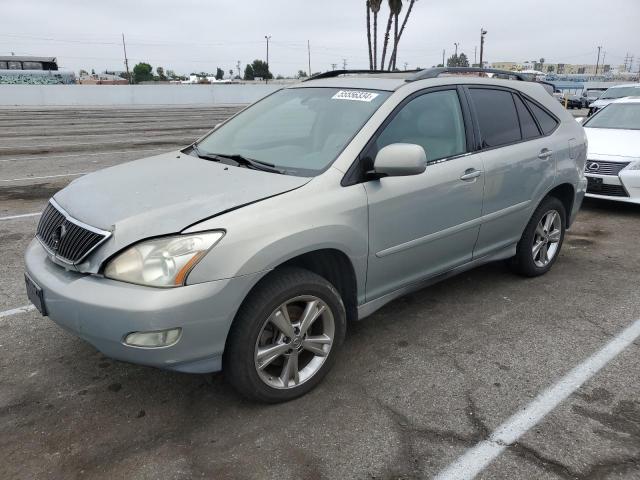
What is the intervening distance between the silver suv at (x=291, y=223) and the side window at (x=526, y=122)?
0.05ft

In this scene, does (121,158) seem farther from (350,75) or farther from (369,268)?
(369,268)

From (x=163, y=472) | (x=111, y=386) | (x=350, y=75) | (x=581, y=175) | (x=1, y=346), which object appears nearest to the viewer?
(x=163, y=472)

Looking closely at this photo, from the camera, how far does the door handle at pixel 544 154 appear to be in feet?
14.5

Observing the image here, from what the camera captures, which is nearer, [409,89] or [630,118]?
[409,89]

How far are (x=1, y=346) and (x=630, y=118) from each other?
8.83 meters

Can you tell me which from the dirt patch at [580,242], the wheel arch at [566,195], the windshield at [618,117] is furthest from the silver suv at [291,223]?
the windshield at [618,117]

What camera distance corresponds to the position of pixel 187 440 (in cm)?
268

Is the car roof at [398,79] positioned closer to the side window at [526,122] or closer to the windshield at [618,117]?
the side window at [526,122]

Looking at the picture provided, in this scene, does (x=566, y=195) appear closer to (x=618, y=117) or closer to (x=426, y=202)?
(x=426, y=202)

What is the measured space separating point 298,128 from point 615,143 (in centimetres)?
576

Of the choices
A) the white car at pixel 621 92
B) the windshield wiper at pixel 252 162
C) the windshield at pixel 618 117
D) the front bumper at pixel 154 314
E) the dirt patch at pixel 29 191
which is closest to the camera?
the front bumper at pixel 154 314

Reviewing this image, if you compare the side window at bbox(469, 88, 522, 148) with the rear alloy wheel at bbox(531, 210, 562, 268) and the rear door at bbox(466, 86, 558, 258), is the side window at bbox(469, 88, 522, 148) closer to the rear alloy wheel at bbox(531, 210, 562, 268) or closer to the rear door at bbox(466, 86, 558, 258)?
the rear door at bbox(466, 86, 558, 258)

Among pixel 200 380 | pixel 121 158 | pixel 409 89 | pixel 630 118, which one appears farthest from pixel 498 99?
pixel 121 158

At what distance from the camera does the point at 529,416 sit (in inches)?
113
